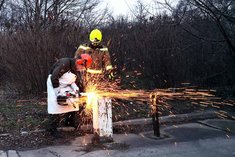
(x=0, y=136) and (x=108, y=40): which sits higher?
(x=108, y=40)

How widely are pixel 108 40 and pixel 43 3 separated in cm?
1761

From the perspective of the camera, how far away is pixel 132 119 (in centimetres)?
880

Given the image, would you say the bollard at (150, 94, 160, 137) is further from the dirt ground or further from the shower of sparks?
the shower of sparks

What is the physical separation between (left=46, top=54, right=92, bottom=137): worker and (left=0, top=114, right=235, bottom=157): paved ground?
0.65 m

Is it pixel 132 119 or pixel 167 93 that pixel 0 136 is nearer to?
pixel 132 119

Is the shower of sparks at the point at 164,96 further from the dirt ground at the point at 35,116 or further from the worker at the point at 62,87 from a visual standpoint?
the worker at the point at 62,87

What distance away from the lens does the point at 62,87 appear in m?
7.35

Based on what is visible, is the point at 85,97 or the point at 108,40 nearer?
the point at 85,97

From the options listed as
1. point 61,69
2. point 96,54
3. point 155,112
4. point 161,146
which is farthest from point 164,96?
point 61,69

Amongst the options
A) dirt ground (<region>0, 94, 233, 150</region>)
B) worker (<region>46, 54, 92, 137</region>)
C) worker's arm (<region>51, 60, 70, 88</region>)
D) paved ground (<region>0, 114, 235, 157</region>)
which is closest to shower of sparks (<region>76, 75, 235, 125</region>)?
dirt ground (<region>0, 94, 233, 150</region>)

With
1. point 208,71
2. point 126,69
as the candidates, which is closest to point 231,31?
point 208,71

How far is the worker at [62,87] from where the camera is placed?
23.4 ft

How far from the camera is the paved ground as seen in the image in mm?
6586

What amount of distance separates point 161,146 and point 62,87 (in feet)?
7.62
